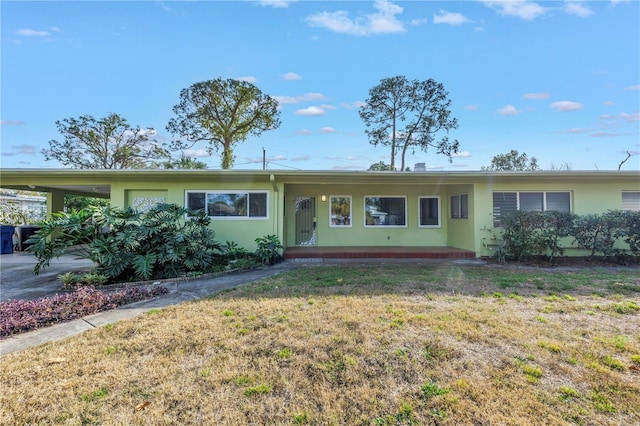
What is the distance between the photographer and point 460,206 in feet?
32.8

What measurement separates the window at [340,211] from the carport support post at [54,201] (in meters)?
10.6

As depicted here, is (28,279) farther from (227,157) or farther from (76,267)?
(227,157)

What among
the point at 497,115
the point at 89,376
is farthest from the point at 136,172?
the point at 497,115

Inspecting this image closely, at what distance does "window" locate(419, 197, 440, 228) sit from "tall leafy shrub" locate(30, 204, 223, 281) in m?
7.38

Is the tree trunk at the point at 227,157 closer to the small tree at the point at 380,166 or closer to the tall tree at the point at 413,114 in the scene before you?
the small tree at the point at 380,166

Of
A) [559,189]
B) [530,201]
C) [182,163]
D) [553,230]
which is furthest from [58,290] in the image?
→ [182,163]

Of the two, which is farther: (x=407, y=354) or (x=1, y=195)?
(x=1, y=195)

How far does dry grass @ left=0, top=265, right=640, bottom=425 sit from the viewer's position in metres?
2.12

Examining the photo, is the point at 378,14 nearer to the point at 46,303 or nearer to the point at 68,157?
the point at 46,303

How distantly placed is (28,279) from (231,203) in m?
4.80

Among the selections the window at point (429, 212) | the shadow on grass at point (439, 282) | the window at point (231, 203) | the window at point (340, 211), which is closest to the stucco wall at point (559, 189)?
the shadow on grass at point (439, 282)

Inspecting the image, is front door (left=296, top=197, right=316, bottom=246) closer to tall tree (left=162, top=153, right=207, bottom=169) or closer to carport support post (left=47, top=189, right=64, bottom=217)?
carport support post (left=47, top=189, right=64, bottom=217)

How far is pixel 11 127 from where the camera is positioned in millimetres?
15789

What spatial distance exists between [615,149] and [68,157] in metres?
37.0
